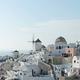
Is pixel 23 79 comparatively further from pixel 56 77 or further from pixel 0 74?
pixel 0 74

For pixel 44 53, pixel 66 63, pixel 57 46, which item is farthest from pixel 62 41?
pixel 66 63

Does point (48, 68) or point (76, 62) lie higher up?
point (76, 62)

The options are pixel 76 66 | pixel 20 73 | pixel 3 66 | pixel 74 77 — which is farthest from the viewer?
pixel 3 66

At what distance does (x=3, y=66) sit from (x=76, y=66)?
30.6ft

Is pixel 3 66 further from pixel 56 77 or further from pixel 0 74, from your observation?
pixel 56 77

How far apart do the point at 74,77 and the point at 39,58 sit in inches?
316

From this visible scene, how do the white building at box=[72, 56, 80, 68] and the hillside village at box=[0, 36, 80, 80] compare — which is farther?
the white building at box=[72, 56, 80, 68]

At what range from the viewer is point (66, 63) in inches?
1218

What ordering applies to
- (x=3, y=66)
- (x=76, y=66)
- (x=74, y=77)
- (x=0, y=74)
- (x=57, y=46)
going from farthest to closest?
(x=57, y=46) → (x=3, y=66) → (x=0, y=74) → (x=76, y=66) → (x=74, y=77)

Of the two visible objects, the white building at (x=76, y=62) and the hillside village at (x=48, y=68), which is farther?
the white building at (x=76, y=62)

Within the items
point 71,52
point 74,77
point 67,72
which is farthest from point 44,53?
point 74,77

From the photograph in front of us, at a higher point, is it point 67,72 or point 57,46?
point 57,46

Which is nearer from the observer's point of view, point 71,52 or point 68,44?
A: point 71,52

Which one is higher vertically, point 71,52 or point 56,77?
point 71,52
